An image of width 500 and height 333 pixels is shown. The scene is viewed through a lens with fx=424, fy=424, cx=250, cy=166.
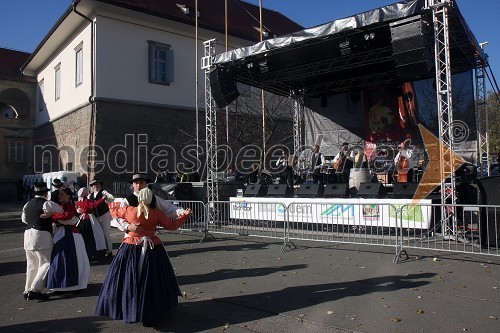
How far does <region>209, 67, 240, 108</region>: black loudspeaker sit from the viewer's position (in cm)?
1287

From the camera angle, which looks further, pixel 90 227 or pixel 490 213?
pixel 90 227

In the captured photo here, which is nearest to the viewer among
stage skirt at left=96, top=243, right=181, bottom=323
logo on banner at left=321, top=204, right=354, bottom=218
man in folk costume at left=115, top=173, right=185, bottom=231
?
stage skirt at left=96, top=243, right=181, bottom=323

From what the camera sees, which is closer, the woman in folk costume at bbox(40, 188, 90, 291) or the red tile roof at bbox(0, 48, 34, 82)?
the woman in folk costume at bbox(40, 188, 90, 291)

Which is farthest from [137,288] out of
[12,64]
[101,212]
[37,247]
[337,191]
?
[12,64]

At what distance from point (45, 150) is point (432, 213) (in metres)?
29.5

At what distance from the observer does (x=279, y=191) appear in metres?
12.7

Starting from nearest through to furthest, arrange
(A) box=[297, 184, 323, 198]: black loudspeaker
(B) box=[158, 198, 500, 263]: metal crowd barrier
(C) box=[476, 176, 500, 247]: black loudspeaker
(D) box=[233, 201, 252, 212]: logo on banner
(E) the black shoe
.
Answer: (E) the black shoe → (C) box=[476, 176, 500, 247]: black loudspeaker → (B) box=[158, 198, 500, 263]: metal crowd barrier → (D) box=[233, 201, 252, 212]: logo on banner → (A) box=[297, 184, 323, 198]: black loudspeaker

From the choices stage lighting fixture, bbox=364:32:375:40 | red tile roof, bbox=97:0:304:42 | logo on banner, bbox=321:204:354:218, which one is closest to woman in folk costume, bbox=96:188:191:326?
logo on banner, bbox=321:204:354:218

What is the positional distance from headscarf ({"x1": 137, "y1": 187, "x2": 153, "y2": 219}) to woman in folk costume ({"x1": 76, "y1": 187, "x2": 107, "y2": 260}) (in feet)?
12.4

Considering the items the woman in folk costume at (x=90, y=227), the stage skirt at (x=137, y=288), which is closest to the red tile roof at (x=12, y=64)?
the woman in folk costume at (x=90, y=227)

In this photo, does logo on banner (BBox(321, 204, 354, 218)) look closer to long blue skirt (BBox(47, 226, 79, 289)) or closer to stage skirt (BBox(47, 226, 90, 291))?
stage skirt (BBox(47, 226, 90, 291))

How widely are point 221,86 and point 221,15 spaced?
18077mm

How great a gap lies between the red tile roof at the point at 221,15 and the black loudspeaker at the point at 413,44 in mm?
16948

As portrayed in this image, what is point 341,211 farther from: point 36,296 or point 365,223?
point 36,296
